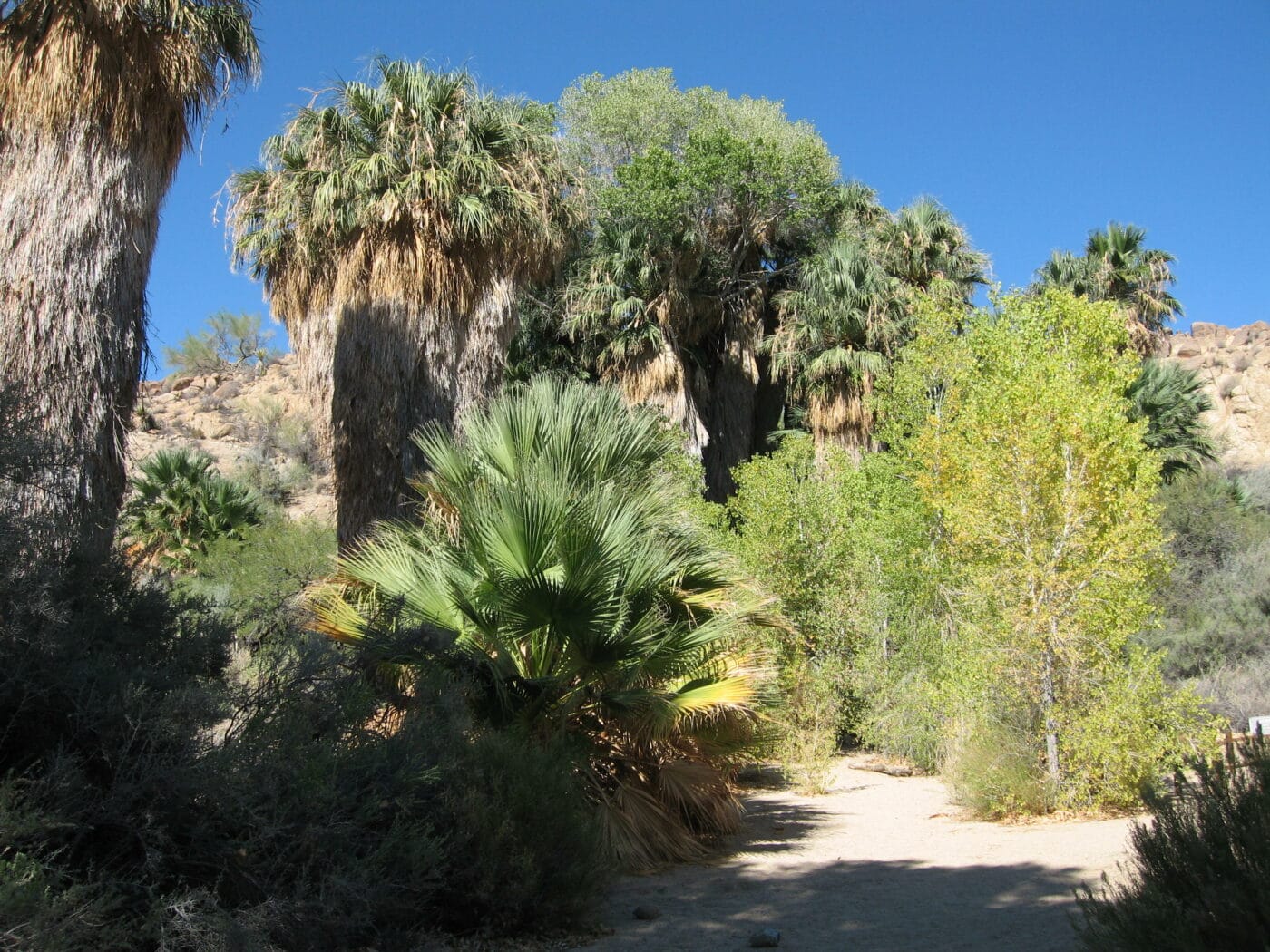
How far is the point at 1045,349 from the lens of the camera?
10891mm

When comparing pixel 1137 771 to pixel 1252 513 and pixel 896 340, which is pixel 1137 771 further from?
pixel 896 340

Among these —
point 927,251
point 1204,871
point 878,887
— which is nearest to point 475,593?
point 878,887

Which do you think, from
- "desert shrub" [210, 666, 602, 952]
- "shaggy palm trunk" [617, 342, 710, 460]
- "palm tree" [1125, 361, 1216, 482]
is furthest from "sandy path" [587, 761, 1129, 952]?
"palm tree" [1125, 361, 1216, 482]

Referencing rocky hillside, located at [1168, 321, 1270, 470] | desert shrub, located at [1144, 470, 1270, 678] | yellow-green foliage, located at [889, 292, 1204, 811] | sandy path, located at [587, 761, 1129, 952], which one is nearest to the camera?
sandy path, located at [587, 761, 1129, 952]

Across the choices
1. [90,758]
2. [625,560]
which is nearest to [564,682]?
[625,560]

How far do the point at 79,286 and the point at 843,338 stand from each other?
2080 cm

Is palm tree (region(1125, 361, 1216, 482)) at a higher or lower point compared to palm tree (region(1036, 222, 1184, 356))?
lower

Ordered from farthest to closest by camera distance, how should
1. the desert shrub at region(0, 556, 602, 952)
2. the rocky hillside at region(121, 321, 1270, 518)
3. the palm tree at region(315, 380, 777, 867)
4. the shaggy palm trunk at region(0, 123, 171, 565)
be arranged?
the rocky hillside at region(121, 321, 1270, 518) → the palm tree at region(315, 380, 777, 867) → the shaggy palm trunk at region(0, 123, 171, 565) → the desert shrub at region(0, 556, 602, 952)

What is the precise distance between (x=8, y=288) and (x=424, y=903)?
5.20 m

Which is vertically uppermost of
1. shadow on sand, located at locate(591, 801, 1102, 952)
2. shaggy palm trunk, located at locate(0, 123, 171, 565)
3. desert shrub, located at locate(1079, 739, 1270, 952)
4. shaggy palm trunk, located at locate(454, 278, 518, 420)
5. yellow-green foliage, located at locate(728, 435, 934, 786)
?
shaggy palm trunk, located at locate(454, 278, 518, 420)

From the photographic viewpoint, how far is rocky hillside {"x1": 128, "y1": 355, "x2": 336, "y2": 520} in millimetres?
33219

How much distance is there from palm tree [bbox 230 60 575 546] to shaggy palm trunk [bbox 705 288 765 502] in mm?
13550

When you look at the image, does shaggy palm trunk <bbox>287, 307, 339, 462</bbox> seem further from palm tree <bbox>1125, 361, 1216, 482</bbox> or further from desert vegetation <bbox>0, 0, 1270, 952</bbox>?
palm tree <bbox>1125, 361, 1216, 482</bbox>

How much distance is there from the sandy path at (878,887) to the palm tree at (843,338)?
16.4 meters
